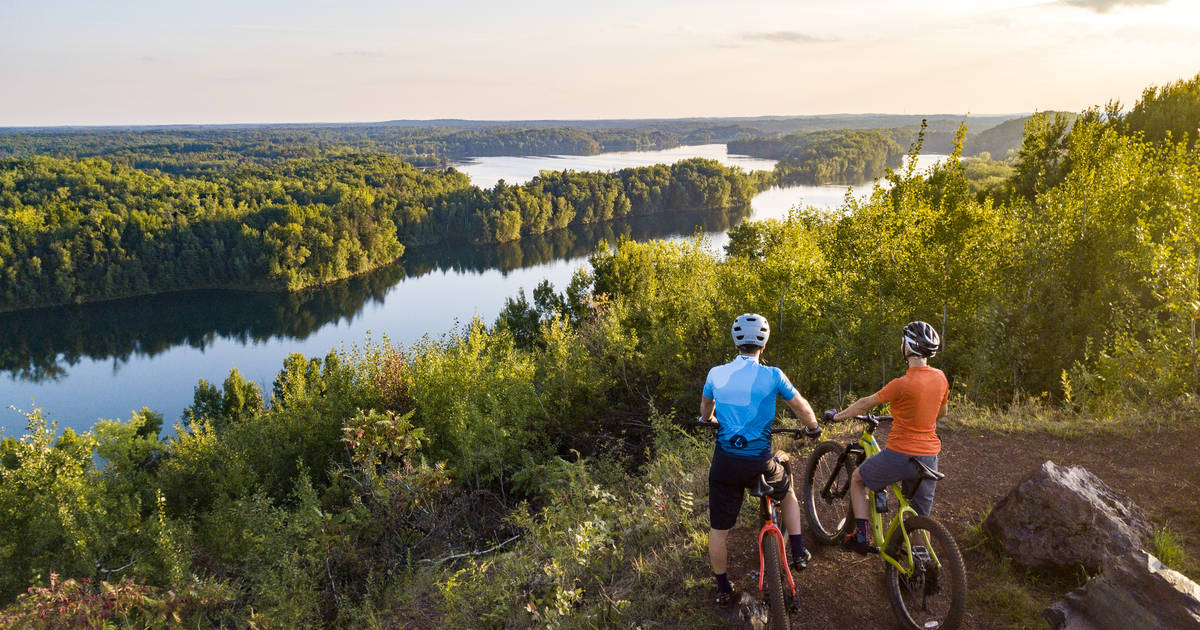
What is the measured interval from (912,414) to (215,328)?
77.6 metres

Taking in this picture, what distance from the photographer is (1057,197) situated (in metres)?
16.0

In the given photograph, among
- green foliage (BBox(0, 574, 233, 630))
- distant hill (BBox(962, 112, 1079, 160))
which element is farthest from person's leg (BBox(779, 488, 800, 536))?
distant hill (BBox(962, 112, 1079, 160))

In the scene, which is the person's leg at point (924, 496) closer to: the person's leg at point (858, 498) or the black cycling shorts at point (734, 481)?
the person's leg at point (858, 498)

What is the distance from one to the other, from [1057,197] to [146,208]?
119 metres

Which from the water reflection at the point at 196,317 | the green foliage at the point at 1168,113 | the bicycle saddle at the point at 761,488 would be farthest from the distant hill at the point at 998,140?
the bicycle saddle at the point at 761,488

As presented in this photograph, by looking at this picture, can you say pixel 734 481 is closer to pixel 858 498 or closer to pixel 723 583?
pixel 723 583

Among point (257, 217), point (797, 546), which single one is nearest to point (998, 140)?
point (257, 217)

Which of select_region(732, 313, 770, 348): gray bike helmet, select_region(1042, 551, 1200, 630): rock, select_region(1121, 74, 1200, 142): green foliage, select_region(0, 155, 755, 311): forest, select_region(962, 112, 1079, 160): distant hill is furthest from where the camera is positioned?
select_region(962, 112, 1079, 160): distant hill

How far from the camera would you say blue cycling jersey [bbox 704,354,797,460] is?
176 inches

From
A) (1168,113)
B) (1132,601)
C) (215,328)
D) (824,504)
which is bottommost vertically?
(215,328)

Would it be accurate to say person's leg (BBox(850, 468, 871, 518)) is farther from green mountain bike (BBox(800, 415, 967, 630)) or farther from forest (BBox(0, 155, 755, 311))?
forest (BBox(0, 155, 755, 311))

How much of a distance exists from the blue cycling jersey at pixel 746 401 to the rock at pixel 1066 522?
2.70 meters

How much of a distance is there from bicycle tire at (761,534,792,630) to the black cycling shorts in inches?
13.1

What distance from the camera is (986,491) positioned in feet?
22.2
